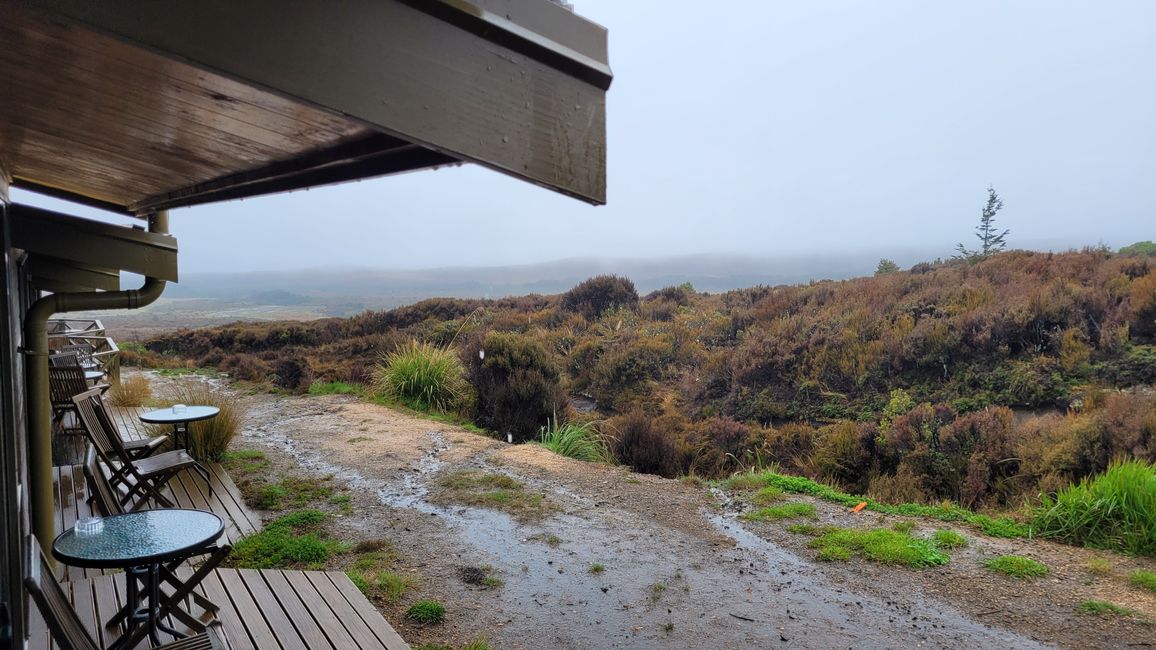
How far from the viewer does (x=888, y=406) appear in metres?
8.98

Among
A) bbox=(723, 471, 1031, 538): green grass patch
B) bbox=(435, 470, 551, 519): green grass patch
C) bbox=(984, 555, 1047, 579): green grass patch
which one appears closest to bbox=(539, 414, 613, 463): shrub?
bbox=(435, 470, 551, 519): green grass patch

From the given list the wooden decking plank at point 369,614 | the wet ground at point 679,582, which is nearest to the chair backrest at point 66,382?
the wet ground at point 679,582

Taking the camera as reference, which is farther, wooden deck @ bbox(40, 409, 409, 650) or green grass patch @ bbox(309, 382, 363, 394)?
green grass patch @ bbox(309, 382, 363, 394)

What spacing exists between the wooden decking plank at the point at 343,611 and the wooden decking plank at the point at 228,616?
1.09 feet

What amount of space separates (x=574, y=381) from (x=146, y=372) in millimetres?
9335

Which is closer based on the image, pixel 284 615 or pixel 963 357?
pixel 284 615

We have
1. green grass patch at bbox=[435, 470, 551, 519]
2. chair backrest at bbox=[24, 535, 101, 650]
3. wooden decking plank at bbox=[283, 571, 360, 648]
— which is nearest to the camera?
chair backrest at bbox=[24, 535, 101, 650]

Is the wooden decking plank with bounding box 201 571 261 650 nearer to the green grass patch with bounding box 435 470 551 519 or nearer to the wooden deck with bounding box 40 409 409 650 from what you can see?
the wooden deck with bounding box 40 409 409 650

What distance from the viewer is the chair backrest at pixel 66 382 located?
4883 millimetres

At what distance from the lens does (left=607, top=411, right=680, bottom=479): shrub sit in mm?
8102

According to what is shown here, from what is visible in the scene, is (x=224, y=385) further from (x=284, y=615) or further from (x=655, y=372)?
(x=284, y=615)

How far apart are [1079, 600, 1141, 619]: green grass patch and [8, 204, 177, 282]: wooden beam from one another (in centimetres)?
578

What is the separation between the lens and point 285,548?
466 cm

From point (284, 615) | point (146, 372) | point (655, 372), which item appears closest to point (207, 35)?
point (284, 615)
